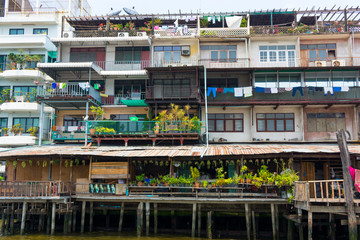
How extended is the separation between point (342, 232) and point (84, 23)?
26101 mm

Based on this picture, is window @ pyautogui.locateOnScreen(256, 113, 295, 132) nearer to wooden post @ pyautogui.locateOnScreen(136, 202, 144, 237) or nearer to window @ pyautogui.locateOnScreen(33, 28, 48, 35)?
wooden post @ pyautogui.locateOnScreen(136, 202, 144, 237)

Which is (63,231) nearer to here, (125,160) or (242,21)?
(125,160)

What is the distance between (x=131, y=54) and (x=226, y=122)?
32.2ft

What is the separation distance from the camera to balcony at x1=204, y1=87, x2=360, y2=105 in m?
26.8

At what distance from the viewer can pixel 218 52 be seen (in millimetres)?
29547

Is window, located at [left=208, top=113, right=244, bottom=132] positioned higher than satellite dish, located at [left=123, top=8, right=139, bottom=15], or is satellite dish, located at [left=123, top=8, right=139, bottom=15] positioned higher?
satellite dish, located at [left=123, top=8, right=139, bottom=15]

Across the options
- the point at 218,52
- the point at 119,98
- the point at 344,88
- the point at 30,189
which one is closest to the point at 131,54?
the point at 119,98

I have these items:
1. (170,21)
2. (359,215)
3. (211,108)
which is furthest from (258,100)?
(359,215)

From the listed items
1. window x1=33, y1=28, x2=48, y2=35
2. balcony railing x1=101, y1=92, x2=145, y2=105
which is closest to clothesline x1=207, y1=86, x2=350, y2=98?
balcony railing x1=101, y1=92, x2=145, y2=105

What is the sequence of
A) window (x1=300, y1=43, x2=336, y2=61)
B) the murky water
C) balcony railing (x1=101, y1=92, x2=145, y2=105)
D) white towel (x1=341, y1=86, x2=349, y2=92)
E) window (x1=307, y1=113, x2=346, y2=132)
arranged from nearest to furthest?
1. the murky water
2. white towel (x1=341, y1=86, x2=349, y2=92)
3. window (x1=307, y1=113, x2=346, y2=132)
4. window (x1=300, y1=43, x2=336, y2=61)
5. balcony railing (x1=101, y1=92, x2=145, y2=105)

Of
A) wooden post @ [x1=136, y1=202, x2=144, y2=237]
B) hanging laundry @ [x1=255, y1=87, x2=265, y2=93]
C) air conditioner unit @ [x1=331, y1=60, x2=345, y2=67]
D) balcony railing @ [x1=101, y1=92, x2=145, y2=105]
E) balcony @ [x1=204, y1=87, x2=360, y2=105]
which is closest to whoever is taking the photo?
wooden post @ [x1=136, y1=202, x2=144, y2=237]

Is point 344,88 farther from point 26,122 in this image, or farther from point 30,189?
point 26,122

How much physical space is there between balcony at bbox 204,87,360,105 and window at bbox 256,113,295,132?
1.49 m

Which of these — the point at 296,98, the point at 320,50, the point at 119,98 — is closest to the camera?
the point at 296,98
